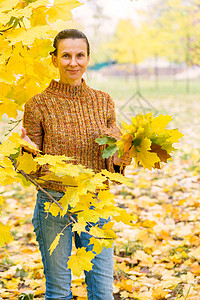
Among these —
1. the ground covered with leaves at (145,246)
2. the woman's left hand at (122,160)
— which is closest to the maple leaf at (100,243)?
the woman's left hand at (122,160)

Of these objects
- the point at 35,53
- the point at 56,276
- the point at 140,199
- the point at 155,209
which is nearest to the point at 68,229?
the point at 56,276

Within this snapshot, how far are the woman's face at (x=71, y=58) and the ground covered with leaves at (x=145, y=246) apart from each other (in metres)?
0.57

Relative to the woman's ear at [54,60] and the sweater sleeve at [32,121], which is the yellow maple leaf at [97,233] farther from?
the woman's ear at [54,60]

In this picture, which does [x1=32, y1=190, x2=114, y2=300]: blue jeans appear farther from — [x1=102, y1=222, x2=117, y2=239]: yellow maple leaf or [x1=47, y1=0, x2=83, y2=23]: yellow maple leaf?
[x1=47, y1=0, x2=83, y2=23]: yellow maple leaf

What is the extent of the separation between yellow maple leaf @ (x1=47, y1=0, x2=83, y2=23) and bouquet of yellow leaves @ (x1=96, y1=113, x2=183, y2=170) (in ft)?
1.36

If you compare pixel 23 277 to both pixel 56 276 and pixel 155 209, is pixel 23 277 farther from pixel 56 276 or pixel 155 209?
pixel 155 209

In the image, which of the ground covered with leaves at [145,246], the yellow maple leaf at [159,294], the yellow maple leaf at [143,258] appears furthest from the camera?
the yellow maple leaf at [143,258]

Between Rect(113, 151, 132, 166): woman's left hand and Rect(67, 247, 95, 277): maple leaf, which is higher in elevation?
Rect(113, 151, 132, 166): woman's left hand

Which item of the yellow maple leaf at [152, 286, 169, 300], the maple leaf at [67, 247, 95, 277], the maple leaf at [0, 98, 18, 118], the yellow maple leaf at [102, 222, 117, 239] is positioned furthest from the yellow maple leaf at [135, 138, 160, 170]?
the yellow maple leaf at [152, 286, 169, 300]

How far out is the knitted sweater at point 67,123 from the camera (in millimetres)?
1649

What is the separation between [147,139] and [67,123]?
52 cm

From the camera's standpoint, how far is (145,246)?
304 cm

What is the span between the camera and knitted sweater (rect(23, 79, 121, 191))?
1.65 m

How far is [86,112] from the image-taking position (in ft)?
5.61
